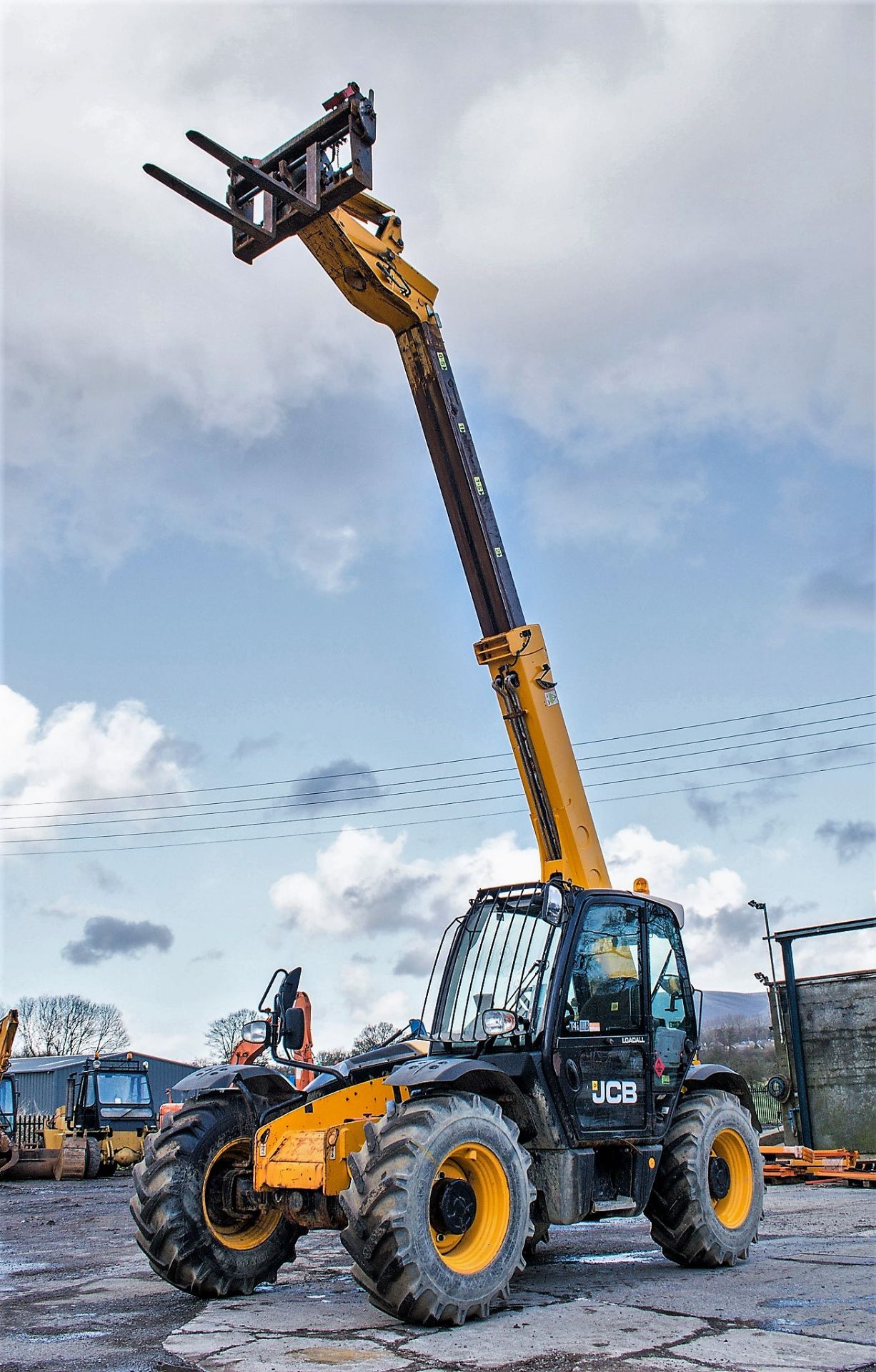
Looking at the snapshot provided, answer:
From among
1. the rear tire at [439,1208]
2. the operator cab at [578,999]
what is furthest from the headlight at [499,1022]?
the rear tire at [439,1208]

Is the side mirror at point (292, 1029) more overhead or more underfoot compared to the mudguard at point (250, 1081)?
more overhead

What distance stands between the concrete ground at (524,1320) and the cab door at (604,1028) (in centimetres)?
100

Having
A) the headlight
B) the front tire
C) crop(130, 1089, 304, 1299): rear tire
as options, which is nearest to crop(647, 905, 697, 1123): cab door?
the headlight

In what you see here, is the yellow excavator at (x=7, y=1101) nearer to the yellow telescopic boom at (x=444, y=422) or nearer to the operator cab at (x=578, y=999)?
the yellow telescopic boom at (x=444, y=422)

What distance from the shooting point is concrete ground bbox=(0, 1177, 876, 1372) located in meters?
5.20

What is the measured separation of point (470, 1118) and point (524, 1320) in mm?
1036

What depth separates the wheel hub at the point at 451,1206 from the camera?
595 centimetres

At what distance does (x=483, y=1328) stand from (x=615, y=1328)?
25.6 inches

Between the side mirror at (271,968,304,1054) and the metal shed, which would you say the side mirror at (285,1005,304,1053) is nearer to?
the side mirror at (271,968,304,1054)

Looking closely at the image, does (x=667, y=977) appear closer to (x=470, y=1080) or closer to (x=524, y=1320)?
(x=470, y=1080)

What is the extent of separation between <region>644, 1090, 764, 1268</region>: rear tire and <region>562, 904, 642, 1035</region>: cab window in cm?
90

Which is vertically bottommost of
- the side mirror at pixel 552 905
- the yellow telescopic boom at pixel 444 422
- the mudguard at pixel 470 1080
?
the mudguard at pixel 470 1080

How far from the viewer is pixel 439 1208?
235 inches

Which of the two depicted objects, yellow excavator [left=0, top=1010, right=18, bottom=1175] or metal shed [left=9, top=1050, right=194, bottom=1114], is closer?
yellow excavator [left=0, top=1010, right=18, bottom=1175]
